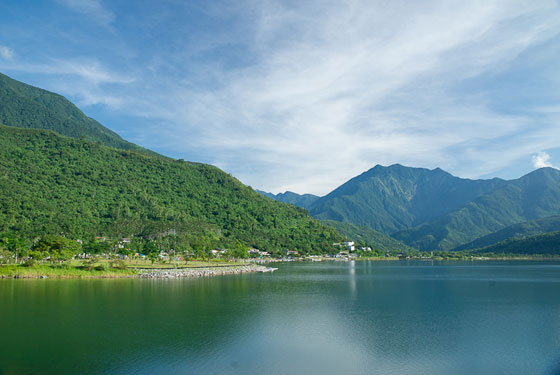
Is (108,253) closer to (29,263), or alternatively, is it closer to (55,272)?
(29,263)

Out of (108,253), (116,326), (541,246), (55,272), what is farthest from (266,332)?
(541,246)

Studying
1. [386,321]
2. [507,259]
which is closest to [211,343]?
[386,321]

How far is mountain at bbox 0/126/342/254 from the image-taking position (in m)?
111

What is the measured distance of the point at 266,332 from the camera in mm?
30281

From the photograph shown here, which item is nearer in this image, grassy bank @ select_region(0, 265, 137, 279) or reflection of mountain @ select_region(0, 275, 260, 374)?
reflection of mountain @ select_region(0, 275, 260, 374)

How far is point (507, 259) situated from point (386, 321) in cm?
18525

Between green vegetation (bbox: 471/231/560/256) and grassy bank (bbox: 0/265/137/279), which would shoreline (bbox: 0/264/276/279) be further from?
green vegetation (bbox: 471/231/560/256)

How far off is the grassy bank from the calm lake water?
23.6 ft

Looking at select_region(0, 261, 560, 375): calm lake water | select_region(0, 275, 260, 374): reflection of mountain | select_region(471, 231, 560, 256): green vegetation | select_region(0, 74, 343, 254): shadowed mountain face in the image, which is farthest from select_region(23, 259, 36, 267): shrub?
select_region(471, 231, 560, 256): green vegetation

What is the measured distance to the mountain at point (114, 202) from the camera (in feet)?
365

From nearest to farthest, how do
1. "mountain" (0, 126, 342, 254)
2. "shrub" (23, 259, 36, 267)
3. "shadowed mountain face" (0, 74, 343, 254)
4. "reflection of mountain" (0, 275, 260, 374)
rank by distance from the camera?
"reflection of mountain" (0, 275, 260, 374) → "shrub" (23, 259, 36, 267) → "shadowed mountain face" (0, 74, 343, 254) → "mountain" (0, 126, 342, 254)

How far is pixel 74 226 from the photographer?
99875mm

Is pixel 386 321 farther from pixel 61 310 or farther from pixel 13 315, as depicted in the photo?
pixel 13 315

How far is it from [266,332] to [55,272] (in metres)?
46.0
